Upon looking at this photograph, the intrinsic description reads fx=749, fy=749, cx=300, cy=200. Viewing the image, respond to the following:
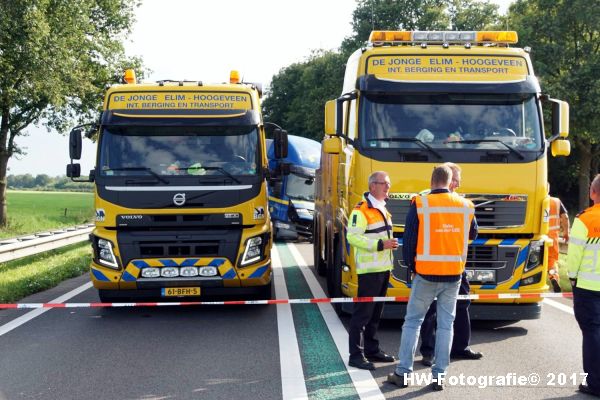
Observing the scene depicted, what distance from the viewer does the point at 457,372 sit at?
6.60 metres

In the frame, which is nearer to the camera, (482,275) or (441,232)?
(441,232)

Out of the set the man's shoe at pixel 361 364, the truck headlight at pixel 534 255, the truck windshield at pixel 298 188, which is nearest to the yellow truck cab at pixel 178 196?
the man's shoe at pixel 361 364

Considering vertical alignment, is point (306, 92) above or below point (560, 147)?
above

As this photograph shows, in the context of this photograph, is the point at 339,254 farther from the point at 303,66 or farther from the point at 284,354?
the point at 303,66

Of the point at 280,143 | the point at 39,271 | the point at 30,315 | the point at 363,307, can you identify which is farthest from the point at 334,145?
the point at 39,271

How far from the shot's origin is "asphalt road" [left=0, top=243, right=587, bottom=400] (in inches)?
235

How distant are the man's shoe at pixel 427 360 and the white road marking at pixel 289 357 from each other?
3.77 feet

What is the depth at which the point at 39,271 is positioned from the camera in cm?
1396

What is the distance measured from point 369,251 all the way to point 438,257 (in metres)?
0.81

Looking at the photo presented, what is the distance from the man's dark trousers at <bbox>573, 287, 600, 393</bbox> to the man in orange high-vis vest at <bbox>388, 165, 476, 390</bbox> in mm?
1014

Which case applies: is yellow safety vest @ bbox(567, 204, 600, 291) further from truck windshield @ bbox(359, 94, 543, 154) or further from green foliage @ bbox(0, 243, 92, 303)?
green foliage @ bbox(0, 243, 92, 303)

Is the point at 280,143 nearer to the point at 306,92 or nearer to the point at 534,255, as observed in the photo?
the point at 534,255

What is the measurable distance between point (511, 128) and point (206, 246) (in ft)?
12.8

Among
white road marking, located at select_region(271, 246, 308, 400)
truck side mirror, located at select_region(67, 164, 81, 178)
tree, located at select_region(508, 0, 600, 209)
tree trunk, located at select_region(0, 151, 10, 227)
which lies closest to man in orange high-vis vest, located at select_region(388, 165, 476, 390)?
white road marking, located at select_region(271, 246, 308, 400)
